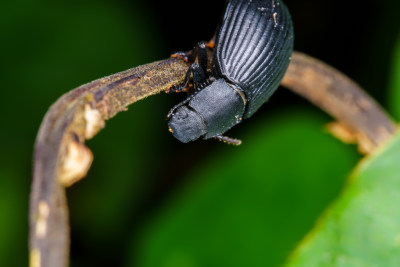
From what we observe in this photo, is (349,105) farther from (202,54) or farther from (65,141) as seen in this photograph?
→ (65,141)

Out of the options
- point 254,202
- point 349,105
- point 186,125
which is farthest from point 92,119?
point 254,202

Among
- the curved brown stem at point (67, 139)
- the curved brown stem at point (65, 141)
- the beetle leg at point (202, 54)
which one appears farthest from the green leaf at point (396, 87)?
the curved brown stem at point (65, 141)

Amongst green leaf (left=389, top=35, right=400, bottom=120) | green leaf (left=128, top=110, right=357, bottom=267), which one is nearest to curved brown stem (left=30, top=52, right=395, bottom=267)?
green leaf (left=128, top=110, right=357, bottom=267)

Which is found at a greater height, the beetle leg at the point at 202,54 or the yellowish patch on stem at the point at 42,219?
the yellowish patch on stem at the point at 42,219

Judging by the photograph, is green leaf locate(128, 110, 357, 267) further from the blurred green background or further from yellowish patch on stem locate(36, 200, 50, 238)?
yellowish patch on stem locate(36, 200, 50, 238)

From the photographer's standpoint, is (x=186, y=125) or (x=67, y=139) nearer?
(x=67, y=139)

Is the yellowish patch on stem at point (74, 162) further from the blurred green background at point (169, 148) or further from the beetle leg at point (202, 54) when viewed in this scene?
the blurred green background at point (169, 148)
